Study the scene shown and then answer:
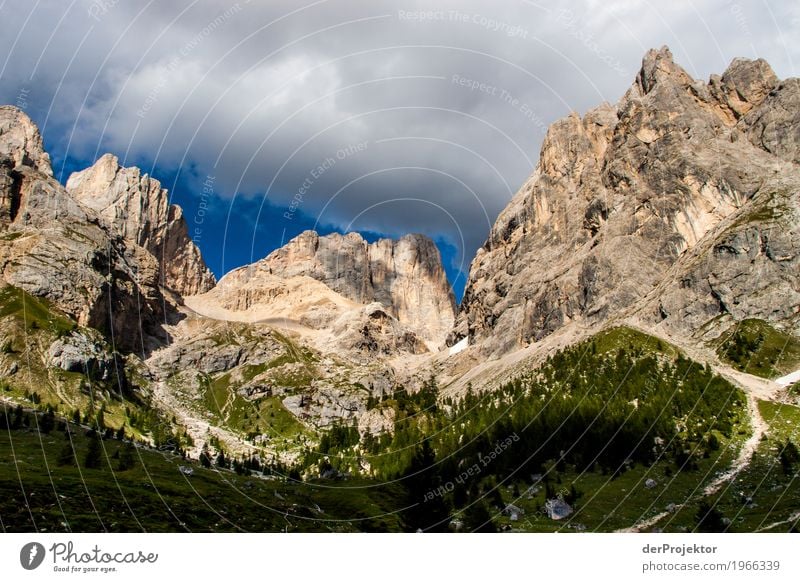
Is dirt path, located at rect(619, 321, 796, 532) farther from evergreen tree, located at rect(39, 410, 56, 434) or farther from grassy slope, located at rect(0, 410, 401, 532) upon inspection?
evergreen tree, located at rect(39, 410, 56, 434)

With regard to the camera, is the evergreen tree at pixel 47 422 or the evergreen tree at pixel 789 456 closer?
the evergreen tree at pixel 789 456

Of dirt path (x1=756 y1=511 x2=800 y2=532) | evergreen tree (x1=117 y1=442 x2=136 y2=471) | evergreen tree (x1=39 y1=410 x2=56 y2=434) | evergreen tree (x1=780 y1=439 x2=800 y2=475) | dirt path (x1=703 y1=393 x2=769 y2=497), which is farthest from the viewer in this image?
evergreen tree (x1=39 y1=410 x2=56 y2=434)

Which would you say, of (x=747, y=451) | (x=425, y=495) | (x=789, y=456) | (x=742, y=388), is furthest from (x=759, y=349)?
(x=425, y=495)

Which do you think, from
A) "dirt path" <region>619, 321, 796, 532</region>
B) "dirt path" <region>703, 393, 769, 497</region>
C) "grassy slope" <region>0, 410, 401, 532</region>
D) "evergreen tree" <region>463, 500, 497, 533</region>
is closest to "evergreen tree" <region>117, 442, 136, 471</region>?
"grassy slope" <region>0, 410, 401, 532</region>

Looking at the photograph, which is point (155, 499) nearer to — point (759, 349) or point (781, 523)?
point (781, 523)

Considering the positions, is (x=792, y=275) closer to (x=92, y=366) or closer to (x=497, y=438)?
(x=497, y=438)

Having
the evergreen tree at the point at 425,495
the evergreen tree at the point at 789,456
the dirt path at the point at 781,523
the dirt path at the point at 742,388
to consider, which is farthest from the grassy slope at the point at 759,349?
the dirt path at the point at 781,523

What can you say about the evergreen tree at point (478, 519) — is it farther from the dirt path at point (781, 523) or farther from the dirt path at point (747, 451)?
the dirt path at point (781, 523)

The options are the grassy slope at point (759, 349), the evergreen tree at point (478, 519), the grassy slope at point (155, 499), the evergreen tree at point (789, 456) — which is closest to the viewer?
the grassy slope at point (155, 499)

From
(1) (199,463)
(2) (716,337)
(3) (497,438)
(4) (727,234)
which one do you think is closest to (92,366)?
(1) (199,463)

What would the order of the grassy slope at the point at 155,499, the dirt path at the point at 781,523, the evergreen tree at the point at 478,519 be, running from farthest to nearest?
the evergreen tree at the point at 478,519 → the dirt path at the point at 781,523 → the grassy slope at the point at 155,499
